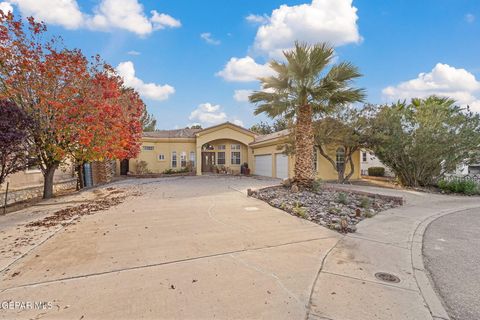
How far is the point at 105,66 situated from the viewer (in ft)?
36.7

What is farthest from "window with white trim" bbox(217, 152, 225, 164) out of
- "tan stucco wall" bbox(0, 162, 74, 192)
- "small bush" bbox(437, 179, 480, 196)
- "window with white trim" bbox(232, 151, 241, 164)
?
"small bush" bbox(437, 179, 480, 196)

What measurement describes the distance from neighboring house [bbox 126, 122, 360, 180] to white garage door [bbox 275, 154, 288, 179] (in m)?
0.68

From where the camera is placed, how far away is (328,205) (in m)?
8.33

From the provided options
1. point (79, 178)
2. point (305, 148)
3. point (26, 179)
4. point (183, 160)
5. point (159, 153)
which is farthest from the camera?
point (183, 160)

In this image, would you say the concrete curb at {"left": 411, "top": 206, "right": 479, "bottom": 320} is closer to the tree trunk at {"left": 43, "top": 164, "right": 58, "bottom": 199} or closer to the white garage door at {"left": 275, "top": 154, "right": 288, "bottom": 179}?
the white garage door at {"left": 275, "top": 154, "right": 288, "bottom": 179}

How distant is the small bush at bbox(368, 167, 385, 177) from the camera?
23906 millimetres

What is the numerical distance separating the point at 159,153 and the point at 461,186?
75.1 feet

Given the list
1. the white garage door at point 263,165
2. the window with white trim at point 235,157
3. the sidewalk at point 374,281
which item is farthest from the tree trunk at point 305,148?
the window with white trim at point 235,157

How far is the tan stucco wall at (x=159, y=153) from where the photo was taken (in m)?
23.6

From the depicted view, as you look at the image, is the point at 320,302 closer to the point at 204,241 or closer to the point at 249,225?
the point at 204,241

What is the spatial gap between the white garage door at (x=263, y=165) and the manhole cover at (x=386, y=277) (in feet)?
56.2

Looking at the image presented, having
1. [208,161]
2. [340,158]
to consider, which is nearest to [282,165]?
[340,158]

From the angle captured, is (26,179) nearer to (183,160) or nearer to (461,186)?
(183,160)

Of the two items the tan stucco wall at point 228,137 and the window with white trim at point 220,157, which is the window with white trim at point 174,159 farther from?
the window with white trim at point 220,157
